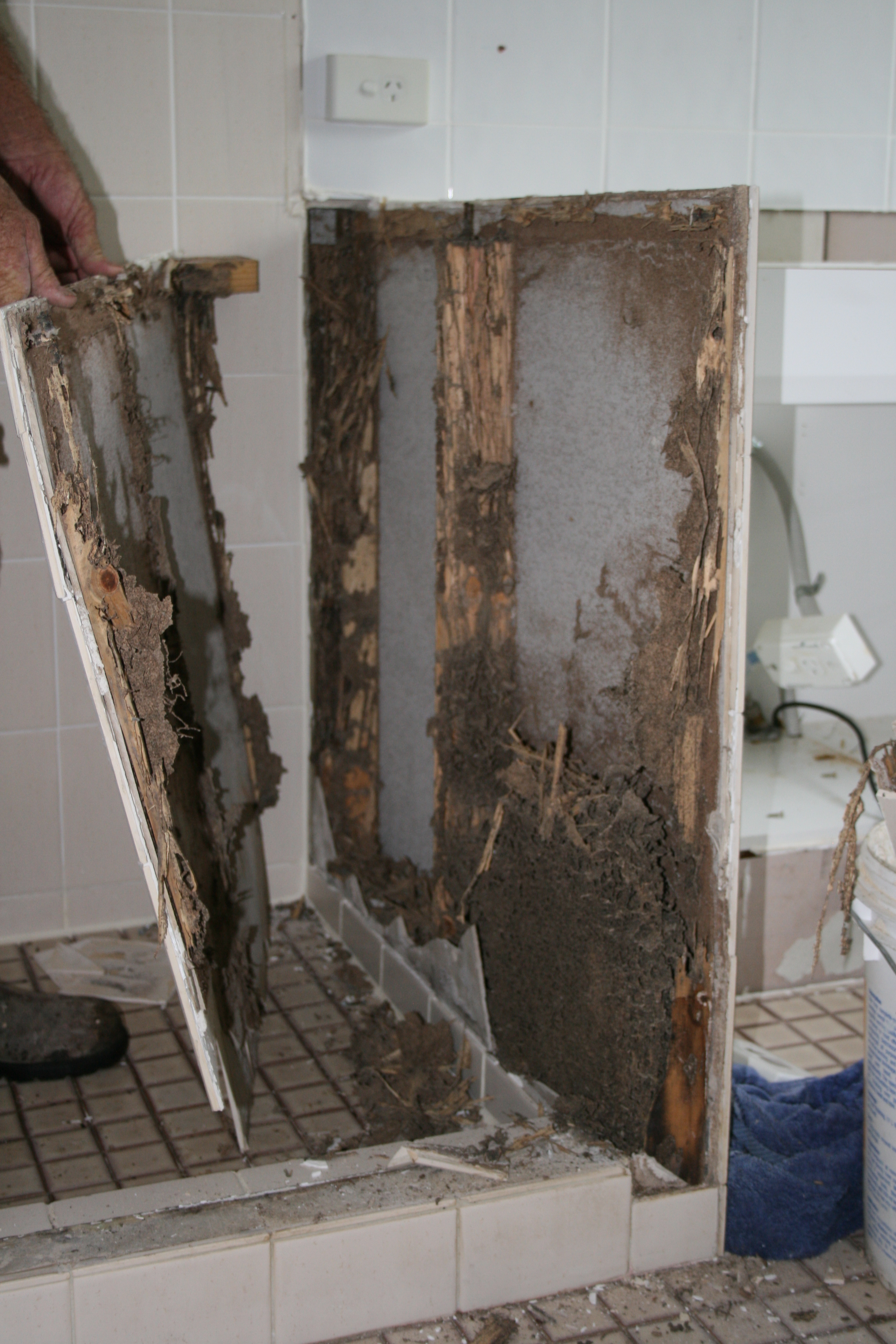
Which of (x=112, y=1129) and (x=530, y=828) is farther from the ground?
(x=530, y=828)

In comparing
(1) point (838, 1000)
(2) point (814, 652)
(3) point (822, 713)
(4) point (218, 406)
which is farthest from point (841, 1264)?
(4) point (218, 406)

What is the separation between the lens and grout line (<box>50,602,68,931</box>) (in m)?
2.11

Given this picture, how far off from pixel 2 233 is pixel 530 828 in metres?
0.92

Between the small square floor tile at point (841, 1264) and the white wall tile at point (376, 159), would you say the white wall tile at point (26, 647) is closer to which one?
the white wall tile at point (376, 159)

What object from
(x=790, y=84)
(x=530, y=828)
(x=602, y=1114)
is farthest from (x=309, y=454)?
(x=602, y=1114)

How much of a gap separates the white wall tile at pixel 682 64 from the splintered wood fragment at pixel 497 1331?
1.77 metres

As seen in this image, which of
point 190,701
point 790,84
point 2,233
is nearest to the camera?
point 2,233

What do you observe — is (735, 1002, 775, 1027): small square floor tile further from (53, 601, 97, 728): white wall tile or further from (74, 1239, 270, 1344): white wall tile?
(53, 601, 97, 728): white wall tile

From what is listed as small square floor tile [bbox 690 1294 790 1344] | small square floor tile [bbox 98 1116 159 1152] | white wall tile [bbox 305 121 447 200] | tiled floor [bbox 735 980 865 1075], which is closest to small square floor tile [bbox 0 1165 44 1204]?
small square floor tile [bbox 98 1116 159 1152]

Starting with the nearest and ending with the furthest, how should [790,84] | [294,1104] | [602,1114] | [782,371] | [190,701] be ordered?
[602,1114] < [190,701] < [294,1104] < [782,371] < [790,84]

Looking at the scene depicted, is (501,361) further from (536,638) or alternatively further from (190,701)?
(190,701)

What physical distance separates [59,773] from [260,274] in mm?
922

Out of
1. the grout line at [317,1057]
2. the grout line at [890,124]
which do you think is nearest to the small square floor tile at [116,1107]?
the grout line at [317,1057]

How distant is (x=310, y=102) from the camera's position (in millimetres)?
2023
